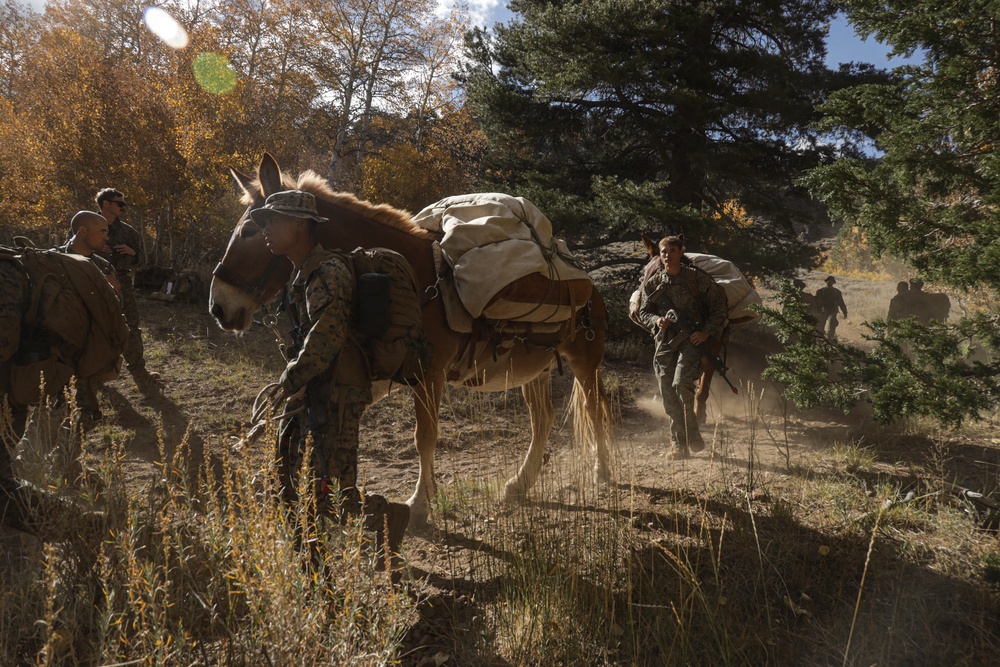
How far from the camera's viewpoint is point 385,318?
2.83 meters

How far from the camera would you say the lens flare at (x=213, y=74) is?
1862 cm

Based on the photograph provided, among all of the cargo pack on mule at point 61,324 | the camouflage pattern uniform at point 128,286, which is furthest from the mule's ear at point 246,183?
the camouflage pattern uniform at point 128,286

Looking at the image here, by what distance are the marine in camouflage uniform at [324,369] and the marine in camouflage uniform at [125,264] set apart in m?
5.22

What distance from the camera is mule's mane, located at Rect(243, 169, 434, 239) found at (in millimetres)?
3562

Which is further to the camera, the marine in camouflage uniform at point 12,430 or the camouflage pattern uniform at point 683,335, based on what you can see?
the camouflage pattern uniform at point 683,335

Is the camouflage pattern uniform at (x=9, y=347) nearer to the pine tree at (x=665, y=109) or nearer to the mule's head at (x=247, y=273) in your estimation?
the mule's head at (x=247, y=273)

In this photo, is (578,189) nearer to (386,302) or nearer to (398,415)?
(398,415)

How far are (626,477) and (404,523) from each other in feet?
10.1

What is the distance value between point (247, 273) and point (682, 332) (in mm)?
4571

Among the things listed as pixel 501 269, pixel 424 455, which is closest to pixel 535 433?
pixel 424 455

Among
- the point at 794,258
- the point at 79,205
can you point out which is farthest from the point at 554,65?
the point at 79,205

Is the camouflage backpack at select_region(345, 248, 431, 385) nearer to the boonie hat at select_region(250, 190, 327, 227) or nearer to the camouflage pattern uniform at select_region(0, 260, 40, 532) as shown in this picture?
the boonie hat at select_region(250, 190, 327, 227)

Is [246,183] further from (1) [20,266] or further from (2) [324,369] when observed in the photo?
(2) [324,369]

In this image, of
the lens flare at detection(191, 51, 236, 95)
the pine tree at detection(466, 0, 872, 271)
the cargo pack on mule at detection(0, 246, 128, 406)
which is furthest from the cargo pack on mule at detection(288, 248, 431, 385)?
the lens flare at detection(191, 51, 236, 95)
